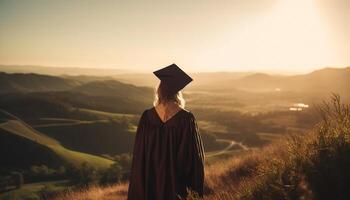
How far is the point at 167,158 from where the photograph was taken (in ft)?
17.6

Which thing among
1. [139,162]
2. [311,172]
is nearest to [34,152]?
[139,162]

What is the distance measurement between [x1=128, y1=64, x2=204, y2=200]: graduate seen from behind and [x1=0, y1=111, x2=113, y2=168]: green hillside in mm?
91230

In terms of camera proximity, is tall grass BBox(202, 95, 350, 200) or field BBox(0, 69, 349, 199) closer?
tall grass BBox(202, 95, 350, 200)

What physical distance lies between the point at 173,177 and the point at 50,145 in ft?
349

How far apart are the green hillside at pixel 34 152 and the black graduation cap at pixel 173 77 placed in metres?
91.7

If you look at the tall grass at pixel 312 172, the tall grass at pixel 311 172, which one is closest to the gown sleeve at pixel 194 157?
the tall grass at pixel 311 172

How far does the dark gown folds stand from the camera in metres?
5.22

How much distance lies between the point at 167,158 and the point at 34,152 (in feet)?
344

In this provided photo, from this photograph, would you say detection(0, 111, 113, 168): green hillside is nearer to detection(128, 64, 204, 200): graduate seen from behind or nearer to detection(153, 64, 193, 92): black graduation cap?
detection(128, 64, 204, 200): graduate seen from behind

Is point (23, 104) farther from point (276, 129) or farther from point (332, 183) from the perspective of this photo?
point (332, 183)

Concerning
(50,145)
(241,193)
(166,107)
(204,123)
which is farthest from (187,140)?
(204,123)

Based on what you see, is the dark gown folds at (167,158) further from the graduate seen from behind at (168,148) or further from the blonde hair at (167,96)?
the blonde hair at (167,96)

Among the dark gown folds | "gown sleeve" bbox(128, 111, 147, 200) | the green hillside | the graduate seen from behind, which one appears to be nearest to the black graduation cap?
the graduate seen from behind

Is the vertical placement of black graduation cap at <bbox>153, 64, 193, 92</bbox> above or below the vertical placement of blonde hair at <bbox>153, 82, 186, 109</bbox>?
above
